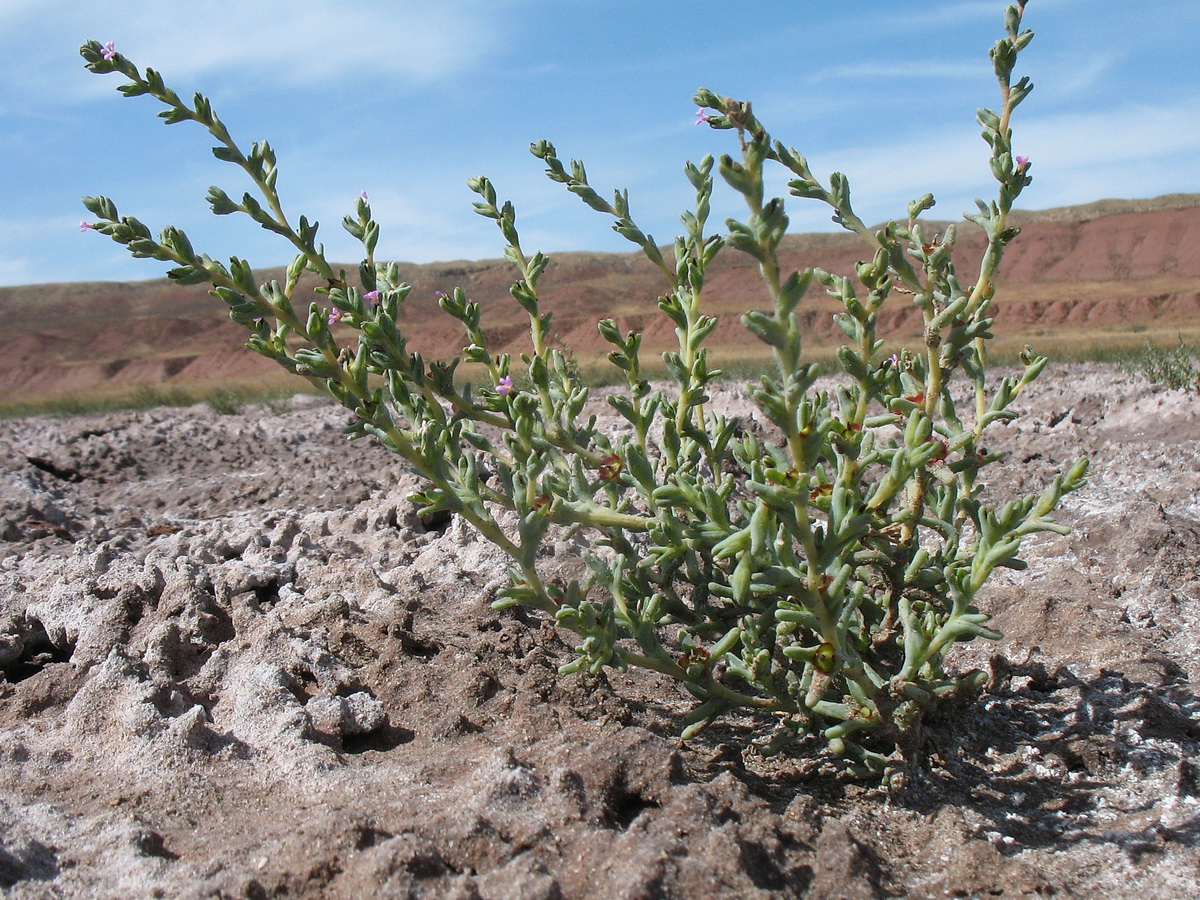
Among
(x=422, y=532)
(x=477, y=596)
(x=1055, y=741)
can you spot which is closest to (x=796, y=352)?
(x=1055, y=741)

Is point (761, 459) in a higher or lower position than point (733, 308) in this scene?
lower

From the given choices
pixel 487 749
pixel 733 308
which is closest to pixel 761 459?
pixel 487 749

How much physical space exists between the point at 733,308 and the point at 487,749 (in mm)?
45894

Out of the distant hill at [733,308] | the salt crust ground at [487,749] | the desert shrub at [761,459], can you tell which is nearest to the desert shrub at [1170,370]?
the salt crust ground at [487,749]

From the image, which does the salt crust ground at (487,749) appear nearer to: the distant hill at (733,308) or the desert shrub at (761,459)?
the desert shrub at (761,459)

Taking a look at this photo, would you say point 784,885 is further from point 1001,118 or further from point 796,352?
point 1001,118

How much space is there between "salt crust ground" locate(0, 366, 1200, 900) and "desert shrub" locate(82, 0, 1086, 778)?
23cm

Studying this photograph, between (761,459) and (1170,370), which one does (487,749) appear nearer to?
(761,459)

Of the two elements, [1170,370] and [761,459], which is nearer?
[761,459]

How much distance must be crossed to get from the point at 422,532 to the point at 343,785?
6.84ft

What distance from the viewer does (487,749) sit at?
233cm

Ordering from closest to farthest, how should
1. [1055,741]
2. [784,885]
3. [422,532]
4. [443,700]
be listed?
[784,885]
[1055,741]
[443,700]
[422,532]

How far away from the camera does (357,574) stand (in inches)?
136

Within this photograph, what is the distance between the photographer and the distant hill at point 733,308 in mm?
40406
